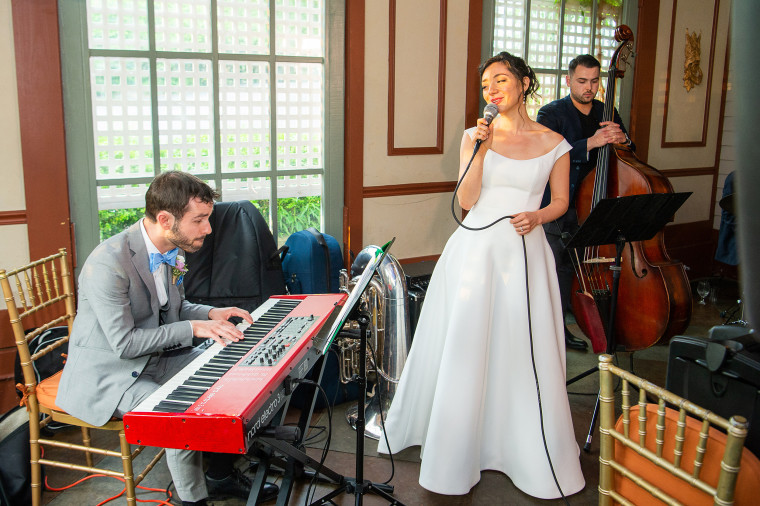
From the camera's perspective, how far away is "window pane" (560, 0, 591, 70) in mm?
4613

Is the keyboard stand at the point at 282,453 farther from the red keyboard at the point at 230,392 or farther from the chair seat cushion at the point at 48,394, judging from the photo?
the chair seat cushion at the point at 48,394

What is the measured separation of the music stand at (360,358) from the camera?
5.78 feet

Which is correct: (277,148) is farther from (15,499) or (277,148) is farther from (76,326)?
(15,499)

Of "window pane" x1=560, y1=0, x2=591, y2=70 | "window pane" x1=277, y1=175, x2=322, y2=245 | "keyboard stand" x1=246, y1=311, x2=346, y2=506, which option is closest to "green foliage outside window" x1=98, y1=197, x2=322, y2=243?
"window pane" x1=277, y1=175, x2=322, y2=245

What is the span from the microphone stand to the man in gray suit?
16.4 inches

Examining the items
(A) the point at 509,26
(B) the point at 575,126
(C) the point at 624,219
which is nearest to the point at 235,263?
(C) the point at 624,219

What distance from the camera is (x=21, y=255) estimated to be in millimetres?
2941

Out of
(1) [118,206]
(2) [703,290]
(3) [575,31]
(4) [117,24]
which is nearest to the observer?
(4) [117,24]

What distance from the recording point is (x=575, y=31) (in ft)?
15.3

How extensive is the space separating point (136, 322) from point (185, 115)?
4.75ft

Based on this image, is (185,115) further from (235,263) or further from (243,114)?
(235,263)

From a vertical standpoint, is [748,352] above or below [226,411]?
above

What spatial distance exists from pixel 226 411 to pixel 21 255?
6.35ft

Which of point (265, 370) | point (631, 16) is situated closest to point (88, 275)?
point (265, 370)
